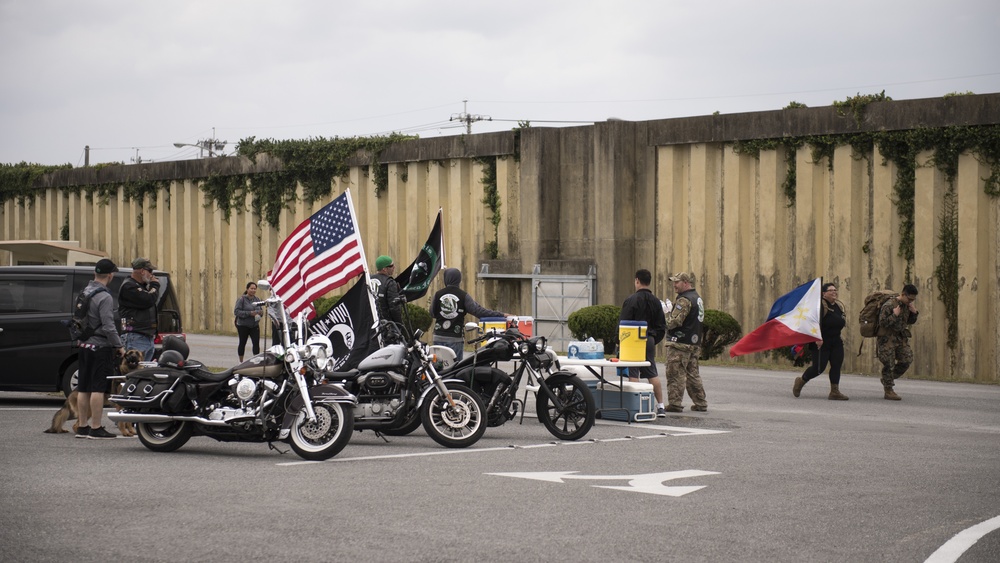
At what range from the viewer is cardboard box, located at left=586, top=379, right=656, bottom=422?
14.7m

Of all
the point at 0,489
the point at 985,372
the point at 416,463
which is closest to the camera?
the point at 0,489

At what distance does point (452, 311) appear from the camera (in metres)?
14.2

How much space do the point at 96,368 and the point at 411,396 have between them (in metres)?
3.32

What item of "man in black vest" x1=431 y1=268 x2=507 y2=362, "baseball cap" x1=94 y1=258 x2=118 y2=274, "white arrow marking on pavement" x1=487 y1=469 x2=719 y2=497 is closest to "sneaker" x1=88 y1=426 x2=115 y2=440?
"baseball cap" x1=94 y1=258 x2=118 y2=274

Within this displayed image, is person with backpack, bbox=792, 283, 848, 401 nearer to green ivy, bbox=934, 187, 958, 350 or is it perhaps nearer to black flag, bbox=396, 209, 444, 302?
black flag, bbox=396, 209, 444, 302

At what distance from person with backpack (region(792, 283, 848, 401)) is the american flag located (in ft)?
26.9

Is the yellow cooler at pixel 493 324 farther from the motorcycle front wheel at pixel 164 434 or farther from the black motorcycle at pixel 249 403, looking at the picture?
the motorcycle front wheel at pixel 164 434

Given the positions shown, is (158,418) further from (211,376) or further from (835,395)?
(835,395)

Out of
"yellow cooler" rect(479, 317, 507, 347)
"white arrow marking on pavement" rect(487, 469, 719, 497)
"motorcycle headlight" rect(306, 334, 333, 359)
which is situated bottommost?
"white arrow marking on pavement" rect(487, 469, 719, 497)

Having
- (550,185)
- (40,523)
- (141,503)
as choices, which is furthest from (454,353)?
(550,185)

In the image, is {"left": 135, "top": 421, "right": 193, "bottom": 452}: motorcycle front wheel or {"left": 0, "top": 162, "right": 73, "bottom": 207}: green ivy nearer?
{"left": 135, "top": 421, "right": 193, "bottom": 452}: motorcycle front wheel

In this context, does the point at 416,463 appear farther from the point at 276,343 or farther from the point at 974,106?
the point at 974,106

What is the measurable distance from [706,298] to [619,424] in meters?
14.8

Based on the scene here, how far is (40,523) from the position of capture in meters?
7.97
